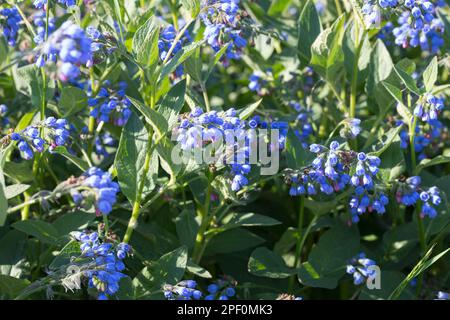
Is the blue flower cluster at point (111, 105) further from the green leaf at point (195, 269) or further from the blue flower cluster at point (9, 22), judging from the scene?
the green leaf at point (195, 269)

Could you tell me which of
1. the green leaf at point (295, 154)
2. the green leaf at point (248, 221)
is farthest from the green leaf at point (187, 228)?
the green leaf at point (295, 154)

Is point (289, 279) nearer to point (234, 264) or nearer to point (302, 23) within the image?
point (234, 264)

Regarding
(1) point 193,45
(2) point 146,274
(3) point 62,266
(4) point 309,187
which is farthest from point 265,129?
(3) point 62,266

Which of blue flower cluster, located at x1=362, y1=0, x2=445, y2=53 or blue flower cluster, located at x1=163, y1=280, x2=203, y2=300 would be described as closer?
blue flower cluster, located at x1=163, y1=280, x2=203, y2=300

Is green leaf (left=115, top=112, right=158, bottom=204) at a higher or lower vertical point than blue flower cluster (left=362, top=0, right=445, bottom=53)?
lower

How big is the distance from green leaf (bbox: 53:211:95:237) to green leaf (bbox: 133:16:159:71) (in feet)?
2.01

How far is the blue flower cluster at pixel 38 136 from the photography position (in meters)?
2.44

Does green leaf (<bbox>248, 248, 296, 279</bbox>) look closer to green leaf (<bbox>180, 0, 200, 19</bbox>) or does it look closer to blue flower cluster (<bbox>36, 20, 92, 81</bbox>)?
green leaf (<bbox>180, 0, 200, 19</bbox>)

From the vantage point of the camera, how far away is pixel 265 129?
9.14ft

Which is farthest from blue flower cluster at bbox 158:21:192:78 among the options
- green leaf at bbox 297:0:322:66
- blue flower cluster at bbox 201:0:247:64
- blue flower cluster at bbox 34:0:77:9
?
→ green leaf at bbox 297:0:322:66

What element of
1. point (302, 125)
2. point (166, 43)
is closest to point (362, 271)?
point (302, 125)

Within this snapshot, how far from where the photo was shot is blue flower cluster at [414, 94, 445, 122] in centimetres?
263

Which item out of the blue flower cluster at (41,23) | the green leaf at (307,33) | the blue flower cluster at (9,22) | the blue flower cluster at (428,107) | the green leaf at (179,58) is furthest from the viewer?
the green leaf at (307,33)

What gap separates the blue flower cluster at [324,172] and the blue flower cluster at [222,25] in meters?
0.55
